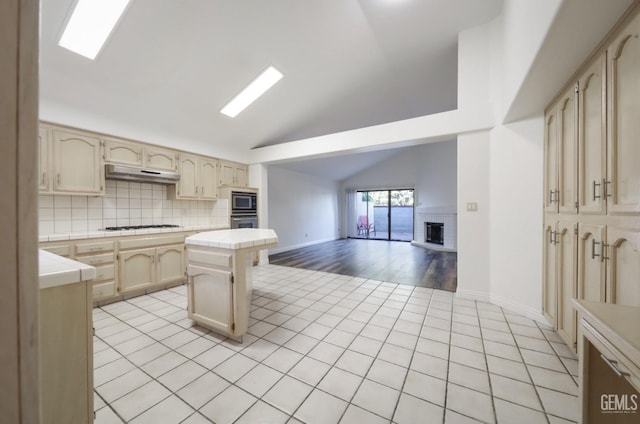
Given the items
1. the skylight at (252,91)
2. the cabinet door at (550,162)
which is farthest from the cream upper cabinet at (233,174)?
the cabinet door at (550,162)

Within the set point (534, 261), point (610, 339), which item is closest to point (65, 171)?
point (610, 339)

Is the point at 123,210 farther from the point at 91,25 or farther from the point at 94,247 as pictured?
the point at 91,25

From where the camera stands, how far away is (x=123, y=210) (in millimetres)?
3211

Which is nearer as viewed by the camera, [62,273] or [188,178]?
[62,273]

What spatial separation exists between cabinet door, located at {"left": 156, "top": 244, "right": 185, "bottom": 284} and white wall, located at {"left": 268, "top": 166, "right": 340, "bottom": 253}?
2729 millimetres

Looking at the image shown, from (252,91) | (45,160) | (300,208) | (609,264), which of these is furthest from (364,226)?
(45,160)

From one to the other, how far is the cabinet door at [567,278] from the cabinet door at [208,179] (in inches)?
173

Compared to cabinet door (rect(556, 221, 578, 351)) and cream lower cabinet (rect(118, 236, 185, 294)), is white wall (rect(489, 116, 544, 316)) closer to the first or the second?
cabinet door (rect(556, 221, 578, 351))

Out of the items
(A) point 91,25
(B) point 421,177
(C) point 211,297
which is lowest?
(C) point 211,297

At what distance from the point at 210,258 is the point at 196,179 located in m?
2.31

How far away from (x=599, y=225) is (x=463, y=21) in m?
2.58

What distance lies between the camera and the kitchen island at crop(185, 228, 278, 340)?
6.20 feet

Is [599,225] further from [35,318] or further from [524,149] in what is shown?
[35,318]

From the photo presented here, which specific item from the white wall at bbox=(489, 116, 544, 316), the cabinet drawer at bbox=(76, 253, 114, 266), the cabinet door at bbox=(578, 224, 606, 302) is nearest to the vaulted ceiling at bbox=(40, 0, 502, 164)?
the white wall at bbox=(489, 116, 544, 316)
